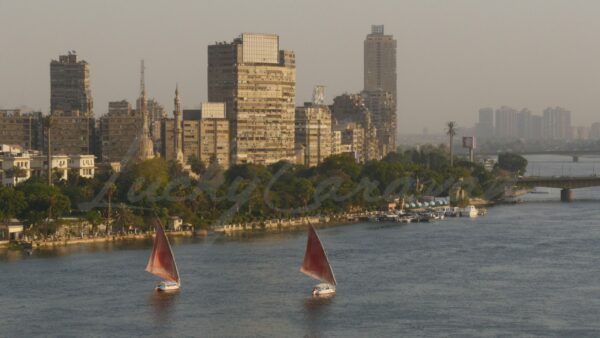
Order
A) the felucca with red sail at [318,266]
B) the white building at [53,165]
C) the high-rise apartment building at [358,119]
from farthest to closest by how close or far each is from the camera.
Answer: the high-rise apartment building at [358,119] < the white building at [53,165] < the felucca with red sail at [318,266]

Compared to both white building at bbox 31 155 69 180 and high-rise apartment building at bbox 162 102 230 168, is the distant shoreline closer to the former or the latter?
white building at bbox 31 155 69 180

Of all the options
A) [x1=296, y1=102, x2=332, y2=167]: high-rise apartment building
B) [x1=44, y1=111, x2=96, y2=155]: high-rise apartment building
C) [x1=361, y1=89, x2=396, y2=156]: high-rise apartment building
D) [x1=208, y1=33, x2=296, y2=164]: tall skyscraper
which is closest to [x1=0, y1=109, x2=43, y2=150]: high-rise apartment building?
[x1=44, y1=111, x2=96, y2=155]: high-rise apartment building

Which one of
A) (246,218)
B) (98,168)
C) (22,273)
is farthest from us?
(98,168)

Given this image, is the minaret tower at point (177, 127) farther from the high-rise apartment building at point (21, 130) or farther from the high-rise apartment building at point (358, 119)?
the high-rise apartment building at point (358, 119)

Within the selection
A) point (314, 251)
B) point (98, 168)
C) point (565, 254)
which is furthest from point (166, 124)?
point (314, 251)

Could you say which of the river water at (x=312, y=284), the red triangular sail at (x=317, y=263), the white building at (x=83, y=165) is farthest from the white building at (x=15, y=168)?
the red triangular sail at (x=317, y=263)

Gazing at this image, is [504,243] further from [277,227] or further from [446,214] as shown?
[446,214]
